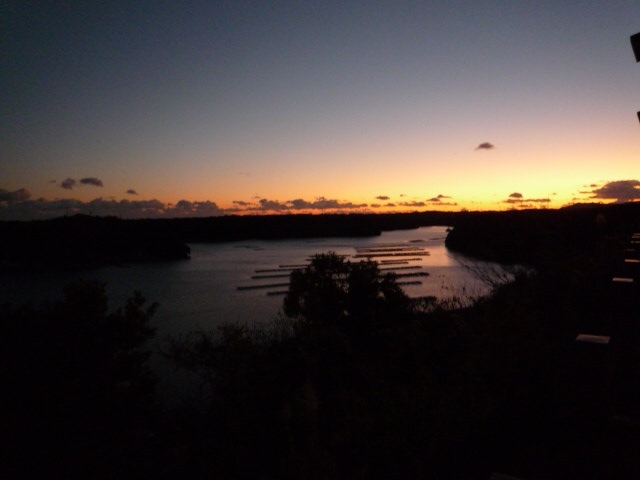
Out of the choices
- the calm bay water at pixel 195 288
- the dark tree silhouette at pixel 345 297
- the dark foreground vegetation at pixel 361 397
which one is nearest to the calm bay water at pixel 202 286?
the calm bay water at pixel 195 288

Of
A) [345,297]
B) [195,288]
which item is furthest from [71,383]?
[195,288]

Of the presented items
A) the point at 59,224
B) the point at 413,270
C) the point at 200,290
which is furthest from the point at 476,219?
the point at 59,224

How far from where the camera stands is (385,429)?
583 cm

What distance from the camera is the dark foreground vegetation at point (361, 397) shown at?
10.2ft

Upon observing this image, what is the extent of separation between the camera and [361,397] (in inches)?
347

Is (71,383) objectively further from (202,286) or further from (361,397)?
(202,286)

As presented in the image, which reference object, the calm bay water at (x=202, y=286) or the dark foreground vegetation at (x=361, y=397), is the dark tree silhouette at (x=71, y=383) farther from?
the calm bay water at (x=202, y=286)

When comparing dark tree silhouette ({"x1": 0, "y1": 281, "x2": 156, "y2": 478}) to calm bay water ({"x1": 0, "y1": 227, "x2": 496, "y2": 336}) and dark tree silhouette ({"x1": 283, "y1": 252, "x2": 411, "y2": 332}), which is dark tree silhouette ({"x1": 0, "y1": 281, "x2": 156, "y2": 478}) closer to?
dark tree silhouette ({"x1": 283, "y1": 252, "x2": 411, "y2": 332})

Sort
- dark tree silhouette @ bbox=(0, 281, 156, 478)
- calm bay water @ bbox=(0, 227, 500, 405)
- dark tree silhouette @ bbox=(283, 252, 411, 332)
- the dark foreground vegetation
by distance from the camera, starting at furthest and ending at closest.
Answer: calm bay water @ bbox=(0, 227, 500, 405), dark tree silhouette @ bbox=(283, 252, 411, 332), dark tree silhouette @ bbox=(0, 281, 156, 478), the dark foreground vegetation

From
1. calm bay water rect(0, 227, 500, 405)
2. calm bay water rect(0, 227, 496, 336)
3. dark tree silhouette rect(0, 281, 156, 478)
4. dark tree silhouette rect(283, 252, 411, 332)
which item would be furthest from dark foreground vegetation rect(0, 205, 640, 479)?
calm bay water rect(0, 227, 496, 336)

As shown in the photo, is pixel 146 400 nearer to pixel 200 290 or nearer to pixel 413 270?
pixel 200 290

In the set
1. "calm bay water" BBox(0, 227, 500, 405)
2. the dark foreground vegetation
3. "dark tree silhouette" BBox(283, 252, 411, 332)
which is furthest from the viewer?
"calm bay water" BBox(0, 227, 500, 405)

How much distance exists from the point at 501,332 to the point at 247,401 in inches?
205

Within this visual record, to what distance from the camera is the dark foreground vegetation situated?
122 inches
